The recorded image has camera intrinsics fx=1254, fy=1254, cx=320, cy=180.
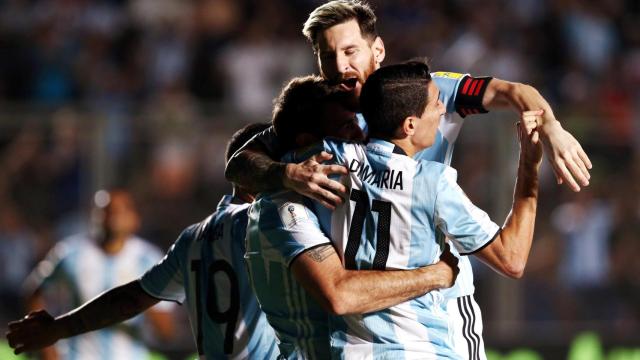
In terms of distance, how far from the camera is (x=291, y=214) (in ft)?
14.6

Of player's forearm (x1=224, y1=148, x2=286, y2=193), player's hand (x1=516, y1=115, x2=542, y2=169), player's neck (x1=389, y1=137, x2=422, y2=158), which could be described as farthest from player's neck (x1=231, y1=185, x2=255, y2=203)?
player's hand (x1=516, y1=115, x2=542, y2=169)

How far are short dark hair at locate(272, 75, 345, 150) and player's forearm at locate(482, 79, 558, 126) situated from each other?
0.68 meters

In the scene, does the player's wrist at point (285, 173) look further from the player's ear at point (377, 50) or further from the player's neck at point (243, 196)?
the player's ear at point (377, 50)

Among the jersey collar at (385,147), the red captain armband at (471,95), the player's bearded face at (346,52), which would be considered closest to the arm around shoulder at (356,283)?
the jersey collar at (385,147)

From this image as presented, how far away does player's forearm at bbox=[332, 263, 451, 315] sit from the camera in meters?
4.21

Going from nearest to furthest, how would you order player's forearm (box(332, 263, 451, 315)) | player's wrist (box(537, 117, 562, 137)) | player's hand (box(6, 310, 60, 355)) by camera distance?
player's forearm (box(332, 263, 451, 315)) < player's wrist (box(537, 117, 562, 137)) < player's hand (box(6, 310, 60, 355))

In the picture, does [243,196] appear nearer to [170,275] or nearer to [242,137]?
[242,137]

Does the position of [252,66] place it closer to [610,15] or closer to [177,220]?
[177,220]

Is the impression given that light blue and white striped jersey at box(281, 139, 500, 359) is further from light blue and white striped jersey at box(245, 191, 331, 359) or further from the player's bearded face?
the player's bearded face

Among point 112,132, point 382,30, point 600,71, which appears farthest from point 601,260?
point 112,132

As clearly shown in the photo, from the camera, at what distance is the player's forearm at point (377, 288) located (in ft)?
13.8

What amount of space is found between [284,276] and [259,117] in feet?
18.9

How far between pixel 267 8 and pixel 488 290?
3.90 metres

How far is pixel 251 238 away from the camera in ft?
15.1
